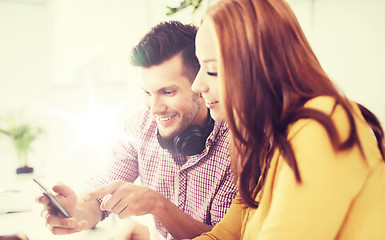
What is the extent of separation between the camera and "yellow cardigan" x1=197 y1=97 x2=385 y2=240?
1.43ft

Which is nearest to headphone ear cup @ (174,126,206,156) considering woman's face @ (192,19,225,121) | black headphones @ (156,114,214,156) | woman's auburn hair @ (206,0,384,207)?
black headphones @ (156,114,214,156)

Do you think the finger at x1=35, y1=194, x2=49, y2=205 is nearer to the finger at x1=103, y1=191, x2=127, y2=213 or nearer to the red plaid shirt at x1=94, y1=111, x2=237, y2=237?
the finger at x1=103, y1=191, x2=127, y2=213

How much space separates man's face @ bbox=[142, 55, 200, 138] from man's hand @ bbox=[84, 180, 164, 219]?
0.29 m

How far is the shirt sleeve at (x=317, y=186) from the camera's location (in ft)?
1.43

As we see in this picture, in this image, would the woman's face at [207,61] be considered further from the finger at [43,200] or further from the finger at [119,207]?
the finger at [43,200]

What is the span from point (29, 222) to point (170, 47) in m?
0.79

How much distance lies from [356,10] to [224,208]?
2.10 ft

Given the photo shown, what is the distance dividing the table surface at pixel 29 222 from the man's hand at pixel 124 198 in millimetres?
172

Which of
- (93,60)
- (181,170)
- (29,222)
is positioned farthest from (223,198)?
(93,60)

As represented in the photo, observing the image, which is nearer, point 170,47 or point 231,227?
point 231,227

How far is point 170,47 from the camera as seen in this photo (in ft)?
3.62

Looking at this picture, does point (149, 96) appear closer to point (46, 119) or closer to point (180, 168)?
point (180, 168)

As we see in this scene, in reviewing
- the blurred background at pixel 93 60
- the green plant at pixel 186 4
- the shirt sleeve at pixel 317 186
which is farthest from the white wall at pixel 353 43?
the green plant at pixel 186 4

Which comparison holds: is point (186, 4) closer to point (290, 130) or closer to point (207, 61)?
point (207, 61)
